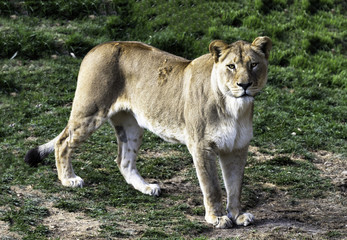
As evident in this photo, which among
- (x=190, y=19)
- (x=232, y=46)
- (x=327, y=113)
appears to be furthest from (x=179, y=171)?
(x=190, y=19)

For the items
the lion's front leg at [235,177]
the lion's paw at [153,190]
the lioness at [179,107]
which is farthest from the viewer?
the lion's paw at [153,190]

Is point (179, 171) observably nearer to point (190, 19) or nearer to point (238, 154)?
point (238, 154)

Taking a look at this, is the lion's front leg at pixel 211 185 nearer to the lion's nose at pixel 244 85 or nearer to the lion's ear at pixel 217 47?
the lion's nose at pixel 244 85

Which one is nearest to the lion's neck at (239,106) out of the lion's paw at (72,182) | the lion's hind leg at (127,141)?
the lion's hind leg at (127,141)

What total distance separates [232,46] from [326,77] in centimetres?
517

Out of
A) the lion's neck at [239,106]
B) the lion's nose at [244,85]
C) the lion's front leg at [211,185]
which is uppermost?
the lion's nose at [244,85]

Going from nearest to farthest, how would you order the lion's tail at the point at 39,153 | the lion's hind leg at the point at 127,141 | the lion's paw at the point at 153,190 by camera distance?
the lion's paw at the point at 153,190
the lion's hind leg at the point at 127,141
the lion's tail at the point at 39,153

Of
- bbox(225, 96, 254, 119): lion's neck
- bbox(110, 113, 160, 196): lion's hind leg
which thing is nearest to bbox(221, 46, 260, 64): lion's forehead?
bbox(225, 96, 254, 119): lion's neck

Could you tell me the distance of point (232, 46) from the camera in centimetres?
551

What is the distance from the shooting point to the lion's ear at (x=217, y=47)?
5.52 meters

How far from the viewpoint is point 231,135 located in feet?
18.1

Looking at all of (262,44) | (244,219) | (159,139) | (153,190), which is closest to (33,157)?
(153,190)

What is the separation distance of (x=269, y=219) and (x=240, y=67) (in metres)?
1.57

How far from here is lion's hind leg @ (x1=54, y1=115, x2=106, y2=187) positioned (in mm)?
6609
